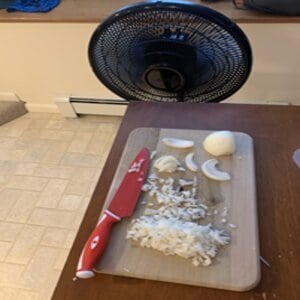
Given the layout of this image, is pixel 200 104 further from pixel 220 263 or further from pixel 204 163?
pixel 220 263

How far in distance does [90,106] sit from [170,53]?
1.16 metres

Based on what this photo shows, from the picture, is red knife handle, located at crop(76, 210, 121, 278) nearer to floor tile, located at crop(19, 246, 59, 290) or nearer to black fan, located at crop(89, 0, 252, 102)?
→ black fan, located at crop(89, 0, 252, 102)

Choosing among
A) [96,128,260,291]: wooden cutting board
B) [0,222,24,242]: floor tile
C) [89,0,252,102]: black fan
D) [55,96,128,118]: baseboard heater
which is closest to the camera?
[96,128,260,291]: wooden cutting board

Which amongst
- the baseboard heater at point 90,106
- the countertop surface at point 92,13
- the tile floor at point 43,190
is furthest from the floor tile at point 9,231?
the countertop surface at point 92,13

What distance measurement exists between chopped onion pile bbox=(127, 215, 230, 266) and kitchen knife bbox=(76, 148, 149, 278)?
4 cm

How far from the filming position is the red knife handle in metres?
0.48

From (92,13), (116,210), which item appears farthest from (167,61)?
(92,13)

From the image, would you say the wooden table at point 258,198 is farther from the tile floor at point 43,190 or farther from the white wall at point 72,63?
the tile floor at point 43,190

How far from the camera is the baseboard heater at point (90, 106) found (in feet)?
5.62

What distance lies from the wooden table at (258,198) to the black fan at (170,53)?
51 mm

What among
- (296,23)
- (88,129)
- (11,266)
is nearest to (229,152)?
(296,23)

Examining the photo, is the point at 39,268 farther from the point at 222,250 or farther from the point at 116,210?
the point at 222,250

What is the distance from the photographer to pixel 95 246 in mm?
499

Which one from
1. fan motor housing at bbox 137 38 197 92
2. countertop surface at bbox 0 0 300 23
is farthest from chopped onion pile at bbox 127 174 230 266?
countertop surface at bbox 0 0 300 23
